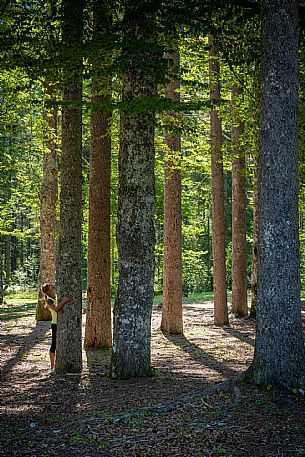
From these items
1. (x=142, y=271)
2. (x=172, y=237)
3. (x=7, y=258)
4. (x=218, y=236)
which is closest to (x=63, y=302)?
(x=142, y=271)

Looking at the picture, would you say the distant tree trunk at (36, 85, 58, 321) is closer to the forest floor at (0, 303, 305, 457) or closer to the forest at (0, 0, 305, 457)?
the forest at (0, 0, 305, 457)

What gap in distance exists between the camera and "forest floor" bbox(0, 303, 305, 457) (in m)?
5.02

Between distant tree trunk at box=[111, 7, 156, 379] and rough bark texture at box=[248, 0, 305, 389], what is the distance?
1.93 meters

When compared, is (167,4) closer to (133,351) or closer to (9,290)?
(133,351)

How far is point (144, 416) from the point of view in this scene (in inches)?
230

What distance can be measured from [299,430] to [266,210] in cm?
261

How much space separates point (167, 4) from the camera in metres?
8.05

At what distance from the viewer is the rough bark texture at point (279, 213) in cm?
622

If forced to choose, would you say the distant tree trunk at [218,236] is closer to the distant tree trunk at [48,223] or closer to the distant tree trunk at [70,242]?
the distant tree trunk at [48,223]

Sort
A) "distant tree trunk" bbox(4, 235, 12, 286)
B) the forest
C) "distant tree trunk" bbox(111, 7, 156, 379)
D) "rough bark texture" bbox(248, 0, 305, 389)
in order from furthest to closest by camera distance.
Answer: "distant tree trunk" bbox(4, 235, 12, 286) → "distant tree trunk" bbox(111, 7, 156, 379) → "rough bark texture" bbox(248, 0, 305, 389) → the forest

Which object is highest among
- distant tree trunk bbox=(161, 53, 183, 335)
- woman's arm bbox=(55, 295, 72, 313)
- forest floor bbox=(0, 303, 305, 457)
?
distant tree trunk bbox=(161, 53, 183, 335)

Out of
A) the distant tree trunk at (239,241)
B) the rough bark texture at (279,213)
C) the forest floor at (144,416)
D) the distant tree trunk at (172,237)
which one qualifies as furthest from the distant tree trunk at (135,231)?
the distant tree trunk at (239,241)

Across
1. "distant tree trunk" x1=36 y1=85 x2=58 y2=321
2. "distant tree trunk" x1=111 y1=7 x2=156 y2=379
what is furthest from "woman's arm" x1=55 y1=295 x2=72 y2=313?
"distant tree trunk" x1=36 y1=85 x2=58 y2=321

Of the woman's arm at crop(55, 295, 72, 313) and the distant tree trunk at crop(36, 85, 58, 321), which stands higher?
the distant tree trunk at crop(36, 85, 58, 321)
